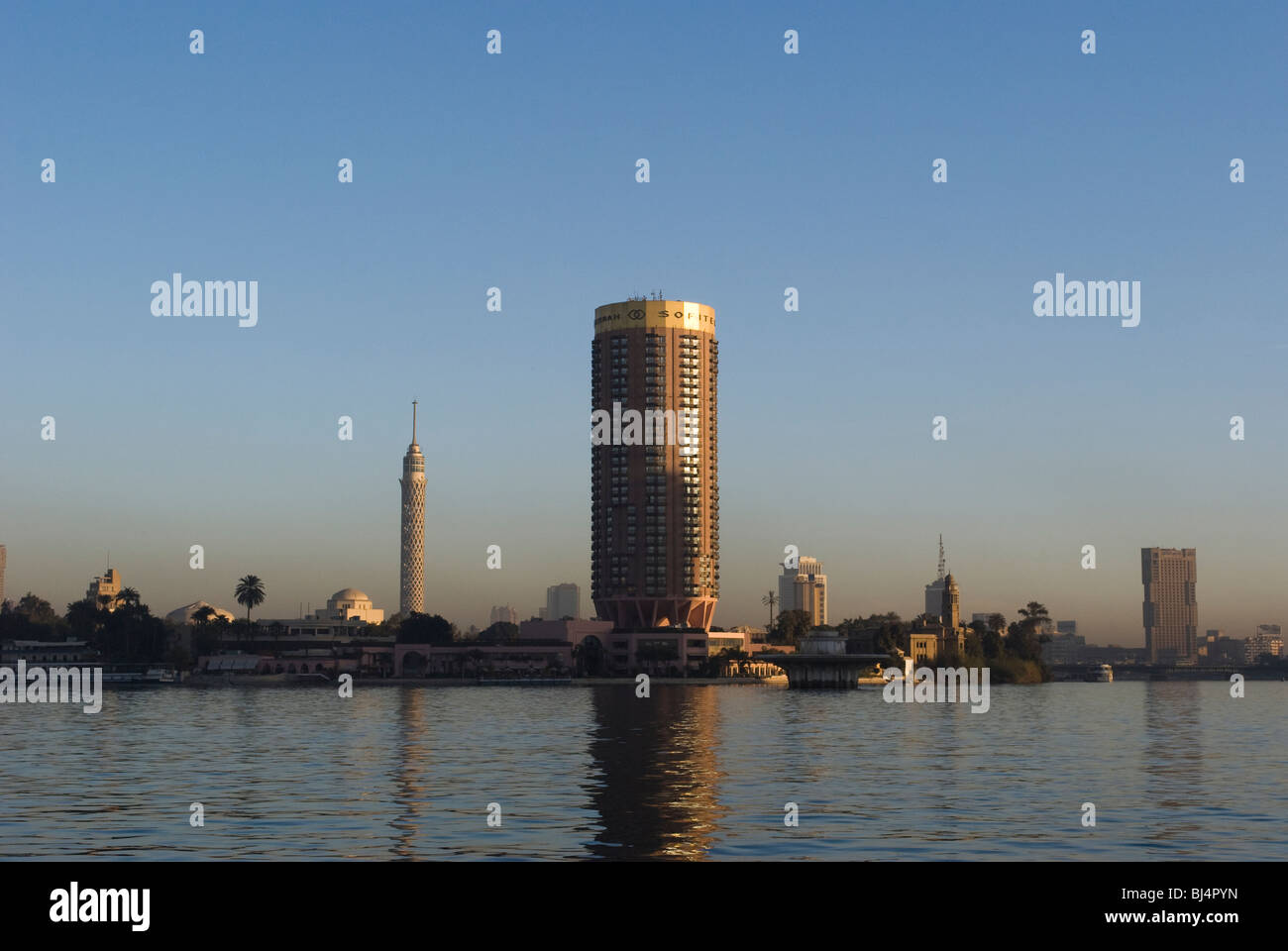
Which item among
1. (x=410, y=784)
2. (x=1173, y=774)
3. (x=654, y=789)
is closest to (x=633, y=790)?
(x=654, y=789)

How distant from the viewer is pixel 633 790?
202ft

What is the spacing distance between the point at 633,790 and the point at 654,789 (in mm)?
1059

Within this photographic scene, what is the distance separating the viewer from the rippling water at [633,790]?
43.8 metres

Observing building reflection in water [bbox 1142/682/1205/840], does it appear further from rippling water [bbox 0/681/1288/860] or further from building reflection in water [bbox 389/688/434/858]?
building reflection in water [bbox 389/688/434/858]

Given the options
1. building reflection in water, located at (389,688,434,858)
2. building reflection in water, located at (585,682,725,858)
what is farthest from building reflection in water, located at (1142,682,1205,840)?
building reflection in water, located at (389,688,434,858)

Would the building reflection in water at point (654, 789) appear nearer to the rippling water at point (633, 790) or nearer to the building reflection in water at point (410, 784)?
the rippling water at point (633, 790)

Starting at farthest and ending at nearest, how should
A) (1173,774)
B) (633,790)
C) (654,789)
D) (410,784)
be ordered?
(1173,774)
(410,784)
(654,789)
(633,790)

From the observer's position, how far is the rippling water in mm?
43844

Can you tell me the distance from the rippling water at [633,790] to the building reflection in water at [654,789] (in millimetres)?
211

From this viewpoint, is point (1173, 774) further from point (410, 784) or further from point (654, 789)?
point (410, 784)

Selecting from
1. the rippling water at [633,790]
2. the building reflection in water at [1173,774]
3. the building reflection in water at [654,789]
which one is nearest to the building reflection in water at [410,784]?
the rippling water at [633,790]

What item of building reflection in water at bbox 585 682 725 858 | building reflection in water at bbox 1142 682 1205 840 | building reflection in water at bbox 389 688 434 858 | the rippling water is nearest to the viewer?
building reflection in water at bbox 585 682 725 858

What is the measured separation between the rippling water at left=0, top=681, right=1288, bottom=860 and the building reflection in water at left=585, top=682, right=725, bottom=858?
0.21 metres
